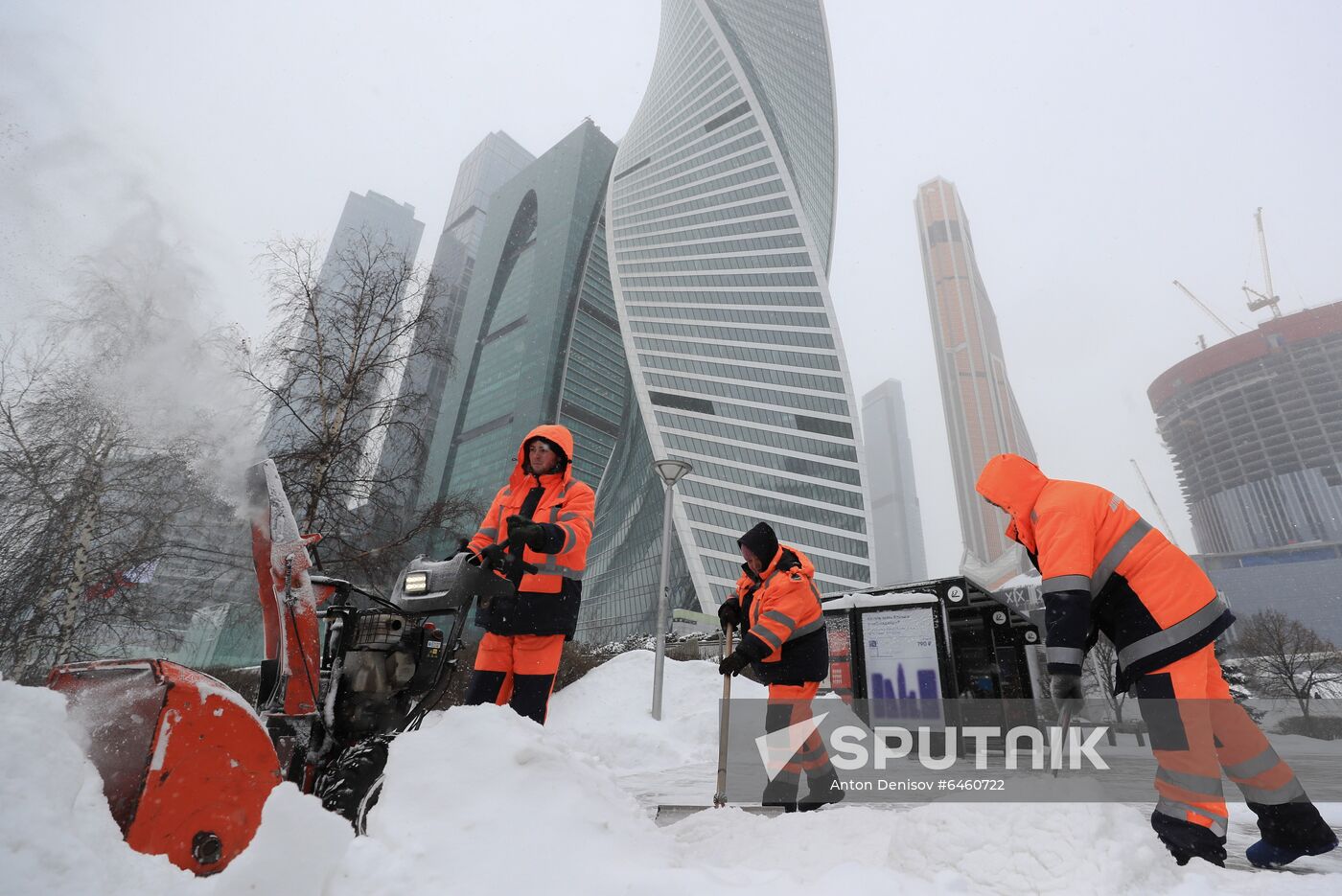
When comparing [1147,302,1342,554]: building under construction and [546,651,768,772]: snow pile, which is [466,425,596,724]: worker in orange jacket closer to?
[546,651,768,772]: snow pile

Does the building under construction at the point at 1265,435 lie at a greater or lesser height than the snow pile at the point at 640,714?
greater

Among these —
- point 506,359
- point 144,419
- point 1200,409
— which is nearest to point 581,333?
point 506,359

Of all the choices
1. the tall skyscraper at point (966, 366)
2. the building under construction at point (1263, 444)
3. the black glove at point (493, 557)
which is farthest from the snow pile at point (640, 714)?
the tall skyscraper at point (966, 366)

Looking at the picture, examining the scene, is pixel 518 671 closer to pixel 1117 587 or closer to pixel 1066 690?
pixel 1066 690

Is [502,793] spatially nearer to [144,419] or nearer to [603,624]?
[144,419]

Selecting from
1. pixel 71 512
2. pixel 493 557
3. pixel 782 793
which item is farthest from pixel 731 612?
pixel 71 512

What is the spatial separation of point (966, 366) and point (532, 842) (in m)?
180

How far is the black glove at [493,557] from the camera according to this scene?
8.00ft

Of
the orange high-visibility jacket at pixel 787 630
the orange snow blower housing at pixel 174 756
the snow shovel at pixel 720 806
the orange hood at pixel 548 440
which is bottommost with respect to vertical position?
the snow shovel at pixel 720 806

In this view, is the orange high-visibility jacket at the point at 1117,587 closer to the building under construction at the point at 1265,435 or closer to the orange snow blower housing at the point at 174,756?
the orange snow blower housing at the point at 174,756

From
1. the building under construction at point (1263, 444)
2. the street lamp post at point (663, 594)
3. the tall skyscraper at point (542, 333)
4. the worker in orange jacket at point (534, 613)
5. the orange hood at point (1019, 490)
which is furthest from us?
the building under construction at point (1263, 444)

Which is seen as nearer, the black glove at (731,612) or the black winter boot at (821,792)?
the black winter boot at (821,792)

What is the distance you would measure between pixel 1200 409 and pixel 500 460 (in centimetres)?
13338

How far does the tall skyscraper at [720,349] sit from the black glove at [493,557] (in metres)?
55.5
